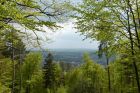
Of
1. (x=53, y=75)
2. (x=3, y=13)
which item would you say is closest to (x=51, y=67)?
(x=53, y=75)

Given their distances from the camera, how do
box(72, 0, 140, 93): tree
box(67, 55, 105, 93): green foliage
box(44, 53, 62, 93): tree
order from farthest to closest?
box(44, 53, 62, 93): tree → box(67, 55, 105, 93): green foliage → box(72, 0, 140, 93): tree

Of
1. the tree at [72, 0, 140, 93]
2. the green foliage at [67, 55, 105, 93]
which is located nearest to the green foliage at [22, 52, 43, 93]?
the green foliage at [67, 55, 105, 93]

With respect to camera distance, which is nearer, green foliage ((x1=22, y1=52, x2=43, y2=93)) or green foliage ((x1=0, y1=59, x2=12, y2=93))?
green foliage ((x1=0, y1=59, x2=12, y2=93))

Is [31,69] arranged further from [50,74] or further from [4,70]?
[4,70]

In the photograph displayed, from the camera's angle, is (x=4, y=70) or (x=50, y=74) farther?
(x=50, y=74)

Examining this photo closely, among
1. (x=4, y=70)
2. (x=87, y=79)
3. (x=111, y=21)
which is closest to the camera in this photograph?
(x=111, y=21)

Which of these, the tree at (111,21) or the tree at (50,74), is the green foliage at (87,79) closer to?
the tree at (50,74)

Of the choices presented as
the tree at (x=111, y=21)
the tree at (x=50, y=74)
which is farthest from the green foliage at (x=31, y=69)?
the tree at (x=111, y=21)

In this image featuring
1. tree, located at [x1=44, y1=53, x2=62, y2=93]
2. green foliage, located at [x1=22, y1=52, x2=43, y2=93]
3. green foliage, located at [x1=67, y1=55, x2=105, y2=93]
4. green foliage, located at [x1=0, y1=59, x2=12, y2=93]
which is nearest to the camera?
green foliage, located at [x1=0, y1=59, x2=12, y2=93]

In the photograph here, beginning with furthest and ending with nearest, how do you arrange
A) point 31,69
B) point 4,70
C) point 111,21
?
1. point 31,69
2. point 4,70
3. point 111,21

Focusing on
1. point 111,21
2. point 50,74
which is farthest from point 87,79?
point 111,21

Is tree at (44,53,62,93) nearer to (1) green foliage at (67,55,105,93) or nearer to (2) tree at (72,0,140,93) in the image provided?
(1) green foliage at (67,55,105,93)

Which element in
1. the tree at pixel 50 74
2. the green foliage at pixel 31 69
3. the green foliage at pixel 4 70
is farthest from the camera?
the tree at pixel 50 74

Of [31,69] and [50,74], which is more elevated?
[31,69]
